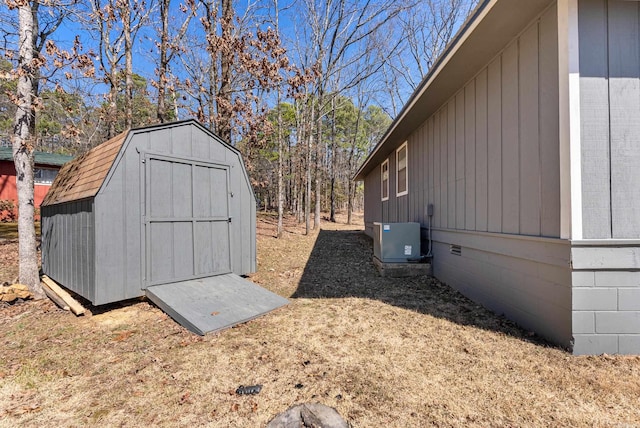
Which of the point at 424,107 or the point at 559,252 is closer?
the point at 559,252

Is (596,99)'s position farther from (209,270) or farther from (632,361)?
(209,270)

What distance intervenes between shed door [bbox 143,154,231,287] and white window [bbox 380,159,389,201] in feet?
18.4

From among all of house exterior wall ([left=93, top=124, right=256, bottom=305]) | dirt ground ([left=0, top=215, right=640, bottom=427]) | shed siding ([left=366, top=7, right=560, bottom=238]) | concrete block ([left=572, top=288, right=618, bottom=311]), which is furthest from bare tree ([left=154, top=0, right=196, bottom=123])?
concrete block ([left=572, top=288, right=618, bottom=311])

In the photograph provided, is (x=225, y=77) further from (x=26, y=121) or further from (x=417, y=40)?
(x=417, y=40)

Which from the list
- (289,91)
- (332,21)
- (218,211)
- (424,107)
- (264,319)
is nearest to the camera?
(264,319)

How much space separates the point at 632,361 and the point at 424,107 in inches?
174

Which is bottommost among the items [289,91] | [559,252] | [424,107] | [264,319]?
[264,319]

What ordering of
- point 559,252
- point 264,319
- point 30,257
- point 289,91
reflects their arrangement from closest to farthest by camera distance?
1. point 559,252
2. point 264,319
3. point 30,257
4. point 289,91

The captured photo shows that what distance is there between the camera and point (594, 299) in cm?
258

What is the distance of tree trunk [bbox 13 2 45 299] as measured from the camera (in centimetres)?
430

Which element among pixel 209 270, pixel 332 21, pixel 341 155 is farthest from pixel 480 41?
pixel 341 155

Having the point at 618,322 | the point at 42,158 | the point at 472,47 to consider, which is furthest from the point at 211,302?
the point at 42,158

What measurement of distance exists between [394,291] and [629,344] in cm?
264

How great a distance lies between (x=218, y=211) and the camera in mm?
5105
